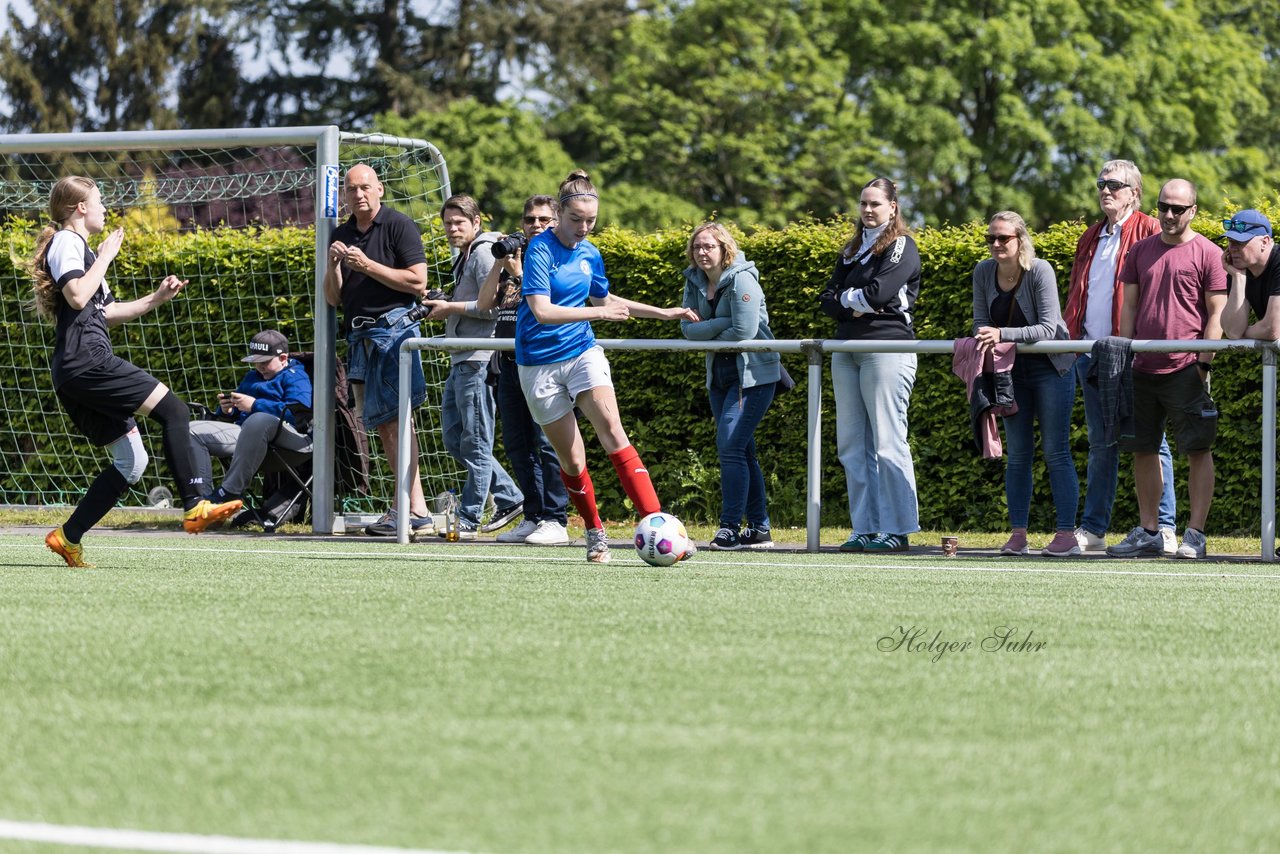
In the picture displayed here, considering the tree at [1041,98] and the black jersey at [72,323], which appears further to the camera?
the tree at [1041,98]

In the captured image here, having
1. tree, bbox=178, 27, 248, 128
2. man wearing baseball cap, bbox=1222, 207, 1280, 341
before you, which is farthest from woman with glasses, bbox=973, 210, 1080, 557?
tree, bbox=178, 27, 248, 128

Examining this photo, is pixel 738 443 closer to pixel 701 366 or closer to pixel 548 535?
pixel 548 535

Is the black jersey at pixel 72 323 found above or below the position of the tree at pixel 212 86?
below

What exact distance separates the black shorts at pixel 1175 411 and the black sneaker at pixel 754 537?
81.9 inches

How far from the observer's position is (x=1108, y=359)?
877 cm

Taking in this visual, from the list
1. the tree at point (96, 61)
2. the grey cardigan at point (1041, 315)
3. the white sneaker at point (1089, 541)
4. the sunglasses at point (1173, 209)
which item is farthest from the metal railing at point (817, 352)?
the tree at point (96, 61)

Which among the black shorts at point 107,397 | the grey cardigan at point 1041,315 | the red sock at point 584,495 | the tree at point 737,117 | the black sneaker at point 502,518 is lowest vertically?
the black sneaker at point 502,518

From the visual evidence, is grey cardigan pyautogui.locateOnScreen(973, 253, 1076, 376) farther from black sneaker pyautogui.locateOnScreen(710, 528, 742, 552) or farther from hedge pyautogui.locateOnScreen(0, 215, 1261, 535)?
hedge pyautogui.locateOnScreen(0, 215, 1261, 535)

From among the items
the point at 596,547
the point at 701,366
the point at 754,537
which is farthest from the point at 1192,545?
the point at 701,366

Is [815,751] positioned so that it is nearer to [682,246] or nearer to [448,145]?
[682,246]

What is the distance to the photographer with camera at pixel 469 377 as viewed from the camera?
34.6ft

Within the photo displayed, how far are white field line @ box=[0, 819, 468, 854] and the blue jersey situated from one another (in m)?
5.34

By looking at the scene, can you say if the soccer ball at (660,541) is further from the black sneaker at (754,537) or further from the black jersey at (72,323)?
the black jersey at (72,323)

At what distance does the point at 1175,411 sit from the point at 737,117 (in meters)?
24.9
